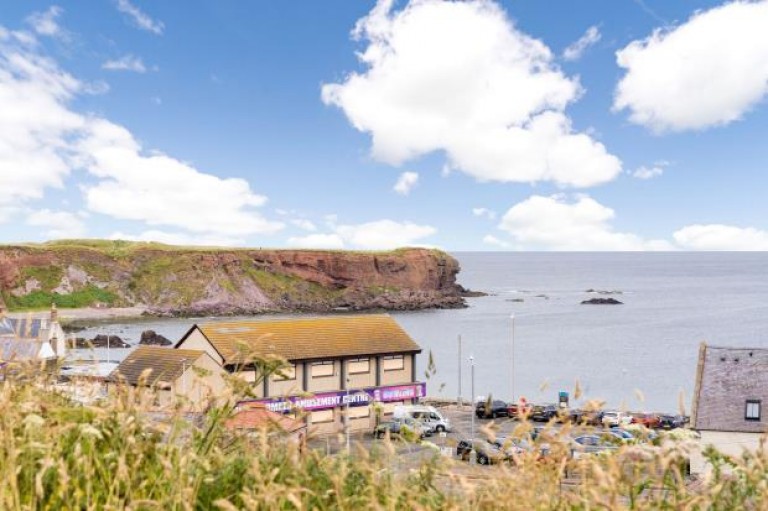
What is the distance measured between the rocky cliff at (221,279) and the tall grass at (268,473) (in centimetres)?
14657

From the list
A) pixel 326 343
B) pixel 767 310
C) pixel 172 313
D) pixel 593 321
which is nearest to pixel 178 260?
pixel 172 313

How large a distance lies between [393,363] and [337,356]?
4607 millimetres

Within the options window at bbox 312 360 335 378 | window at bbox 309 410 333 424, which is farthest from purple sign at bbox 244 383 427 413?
window at bbox 312 360 335 378

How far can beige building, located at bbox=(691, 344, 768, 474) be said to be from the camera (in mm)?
32125

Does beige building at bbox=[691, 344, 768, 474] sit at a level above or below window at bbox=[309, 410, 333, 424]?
above

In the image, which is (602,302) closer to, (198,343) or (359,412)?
(359,412)

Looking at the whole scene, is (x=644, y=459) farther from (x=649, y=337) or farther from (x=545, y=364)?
(x=649, y=337)

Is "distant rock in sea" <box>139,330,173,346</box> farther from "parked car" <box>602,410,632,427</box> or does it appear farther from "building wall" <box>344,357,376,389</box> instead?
"parked car" <box>602,410,632,427</box>

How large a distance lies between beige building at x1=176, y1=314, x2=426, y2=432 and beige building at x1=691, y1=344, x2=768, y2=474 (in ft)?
60.5

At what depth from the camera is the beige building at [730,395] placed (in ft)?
105

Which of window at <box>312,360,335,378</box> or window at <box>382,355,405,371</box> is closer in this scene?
window at <box>312,360,335,378</box>

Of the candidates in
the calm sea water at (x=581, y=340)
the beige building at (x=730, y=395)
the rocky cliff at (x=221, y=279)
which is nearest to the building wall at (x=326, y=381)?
the calm sea water at (x=581, y=340)

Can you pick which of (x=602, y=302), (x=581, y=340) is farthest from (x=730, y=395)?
(x=602, y=302)

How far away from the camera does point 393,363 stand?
45594mm
